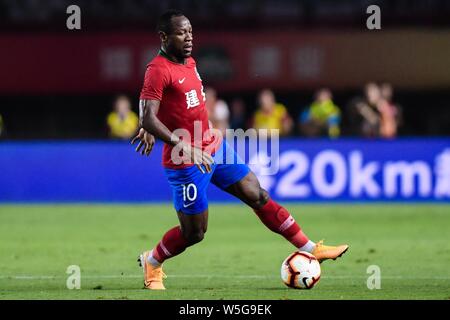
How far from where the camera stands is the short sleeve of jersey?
9992 millimetres

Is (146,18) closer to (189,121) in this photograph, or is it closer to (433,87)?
(433,87)

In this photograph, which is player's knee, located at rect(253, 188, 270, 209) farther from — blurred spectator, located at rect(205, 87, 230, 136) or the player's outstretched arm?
blurred spectator, located at rect(205, 87, 230, 136)

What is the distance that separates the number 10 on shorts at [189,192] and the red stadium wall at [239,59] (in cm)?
1553

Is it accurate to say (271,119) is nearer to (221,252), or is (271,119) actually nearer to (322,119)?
(322,119)

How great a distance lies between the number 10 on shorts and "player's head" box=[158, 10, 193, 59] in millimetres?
1084

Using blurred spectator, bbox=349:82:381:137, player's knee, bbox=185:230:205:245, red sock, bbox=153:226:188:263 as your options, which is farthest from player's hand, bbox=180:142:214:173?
blurred spectator, bbox=349:82:381:137

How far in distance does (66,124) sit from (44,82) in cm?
103

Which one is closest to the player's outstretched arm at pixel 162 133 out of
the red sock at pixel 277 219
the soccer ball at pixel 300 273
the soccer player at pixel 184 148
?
the soccer player at pixel 184 148

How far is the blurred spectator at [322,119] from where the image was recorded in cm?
2217

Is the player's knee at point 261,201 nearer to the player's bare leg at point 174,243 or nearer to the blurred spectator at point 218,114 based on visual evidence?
the player's bare leg at point 174,243

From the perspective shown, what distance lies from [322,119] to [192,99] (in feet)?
42.0

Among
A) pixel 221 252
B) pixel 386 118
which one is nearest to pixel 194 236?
pixel 221 252

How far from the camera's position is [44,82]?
26141 millimetres

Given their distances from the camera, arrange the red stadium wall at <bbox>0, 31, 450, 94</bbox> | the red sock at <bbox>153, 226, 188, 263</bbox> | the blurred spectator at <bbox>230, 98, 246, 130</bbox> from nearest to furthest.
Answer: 1. the red sock at <bbox>153, 226, 188, 263</bbox>
2. the blurred spectator at <bbox>230, 98, 246, 130</bbox>
3. the red stadium wall at <bbox>0, 31, 450, 94</bbox>
